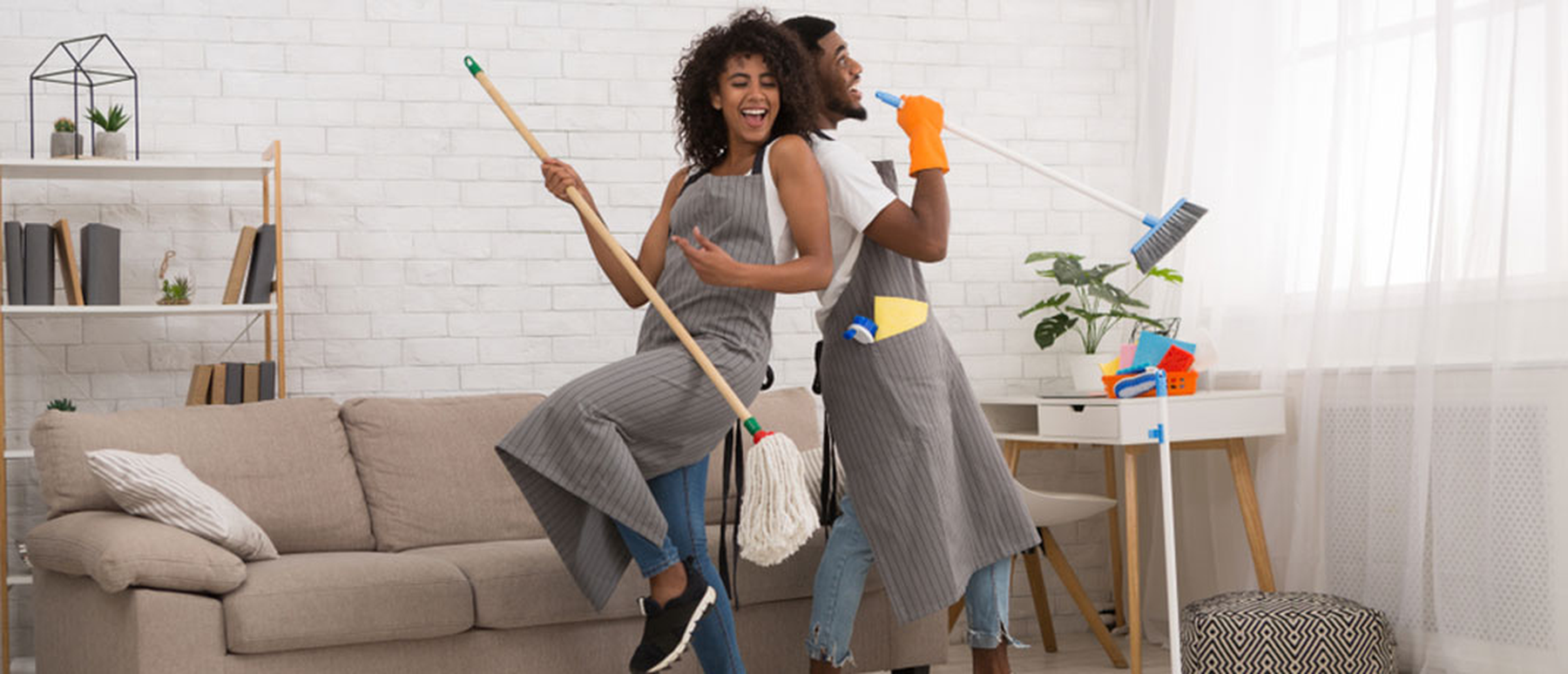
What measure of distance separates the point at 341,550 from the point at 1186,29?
282 cm

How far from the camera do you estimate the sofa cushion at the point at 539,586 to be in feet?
10.2

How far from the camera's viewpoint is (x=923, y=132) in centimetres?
271

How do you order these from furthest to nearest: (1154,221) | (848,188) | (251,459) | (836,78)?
(251,459)
(836,78)
(1154,221)
(848,188)

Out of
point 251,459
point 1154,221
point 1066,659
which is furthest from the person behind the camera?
point 1066,659

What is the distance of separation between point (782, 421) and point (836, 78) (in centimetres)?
125

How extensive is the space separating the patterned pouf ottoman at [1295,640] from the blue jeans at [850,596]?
29.8 inches

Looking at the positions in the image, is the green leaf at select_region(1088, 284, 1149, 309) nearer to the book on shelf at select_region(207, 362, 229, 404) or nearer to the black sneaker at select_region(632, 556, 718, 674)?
the black sneaker at select_region(632, 556, 718, 674)

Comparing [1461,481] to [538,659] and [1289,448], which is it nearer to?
[1289,448]

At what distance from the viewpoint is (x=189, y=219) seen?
3957mm

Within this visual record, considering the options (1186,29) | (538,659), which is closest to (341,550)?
(538,659)

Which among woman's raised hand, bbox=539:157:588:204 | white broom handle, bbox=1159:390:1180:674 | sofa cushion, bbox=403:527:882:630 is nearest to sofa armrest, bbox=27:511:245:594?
sofa cushion, bbox=403:527:882:630

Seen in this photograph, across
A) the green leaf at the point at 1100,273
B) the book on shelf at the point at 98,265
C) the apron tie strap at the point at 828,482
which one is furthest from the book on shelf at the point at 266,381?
the green leaf at the point at 1100,273

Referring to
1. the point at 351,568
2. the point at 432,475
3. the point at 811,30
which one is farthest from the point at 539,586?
the point at 811,30

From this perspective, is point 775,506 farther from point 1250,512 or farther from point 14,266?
point 14,266
